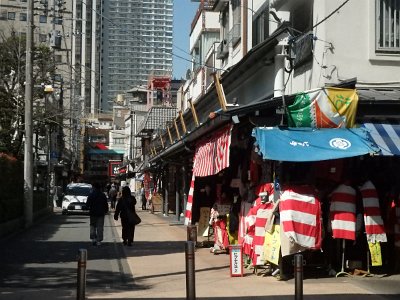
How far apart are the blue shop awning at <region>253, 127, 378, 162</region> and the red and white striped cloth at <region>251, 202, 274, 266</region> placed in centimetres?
145

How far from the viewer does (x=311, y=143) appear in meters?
11.1

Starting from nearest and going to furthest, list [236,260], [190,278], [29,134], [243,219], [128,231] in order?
[190,278], [236,260], [243,219], [128,231], [29,134]

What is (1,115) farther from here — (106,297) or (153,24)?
(106,297)

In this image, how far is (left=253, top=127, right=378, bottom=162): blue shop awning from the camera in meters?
10.7

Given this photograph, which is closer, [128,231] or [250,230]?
[250,230]

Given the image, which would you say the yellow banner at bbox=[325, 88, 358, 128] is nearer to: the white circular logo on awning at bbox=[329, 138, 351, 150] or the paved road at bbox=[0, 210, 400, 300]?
the white circular logo on awning at bbox=[329, 138, 351, 150]

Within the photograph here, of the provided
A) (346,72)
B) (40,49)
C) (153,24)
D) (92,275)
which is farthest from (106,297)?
(40,49)

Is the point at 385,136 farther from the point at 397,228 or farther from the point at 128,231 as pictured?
the point at 128,231

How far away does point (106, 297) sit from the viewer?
9.78 metres

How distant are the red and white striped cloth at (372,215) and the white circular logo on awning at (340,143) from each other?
43.2 inches

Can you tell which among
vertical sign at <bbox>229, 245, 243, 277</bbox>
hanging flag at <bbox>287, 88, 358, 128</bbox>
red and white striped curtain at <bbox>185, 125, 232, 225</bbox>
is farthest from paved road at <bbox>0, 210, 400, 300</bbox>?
hanging flag at <bbox>287, 88, 358, 128</bbox>

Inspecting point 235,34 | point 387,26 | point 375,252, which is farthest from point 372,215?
point 235,34

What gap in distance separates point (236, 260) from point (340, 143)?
2.92 metres

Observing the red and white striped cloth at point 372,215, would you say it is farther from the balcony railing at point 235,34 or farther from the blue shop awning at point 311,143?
the balcony railing at point 235,34
